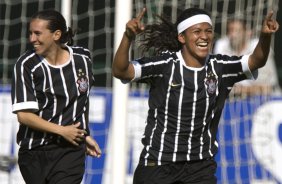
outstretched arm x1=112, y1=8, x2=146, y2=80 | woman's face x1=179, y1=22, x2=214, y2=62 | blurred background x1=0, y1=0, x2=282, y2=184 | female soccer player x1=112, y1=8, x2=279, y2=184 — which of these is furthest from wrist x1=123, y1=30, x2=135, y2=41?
blurred background x1=0, y1=0, x2=282, y2=184

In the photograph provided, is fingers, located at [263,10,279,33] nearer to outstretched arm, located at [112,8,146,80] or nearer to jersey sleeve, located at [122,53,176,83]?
jersey sleeve, located at [122,53,176,83]

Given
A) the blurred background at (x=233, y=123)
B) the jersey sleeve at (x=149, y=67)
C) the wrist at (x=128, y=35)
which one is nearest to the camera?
the wrist at (x=128, y=35)

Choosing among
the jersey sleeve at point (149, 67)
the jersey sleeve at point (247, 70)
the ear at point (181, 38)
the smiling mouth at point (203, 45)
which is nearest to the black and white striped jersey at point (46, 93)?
→ the jersey sleeve at point (149, 67)

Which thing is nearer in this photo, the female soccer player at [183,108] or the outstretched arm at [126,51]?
the outstretched arm at [126,51]

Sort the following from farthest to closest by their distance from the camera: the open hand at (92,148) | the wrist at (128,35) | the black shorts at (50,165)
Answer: the open hand at (92,148) < the black shorts at (50,165) < the wrist at (128,35)

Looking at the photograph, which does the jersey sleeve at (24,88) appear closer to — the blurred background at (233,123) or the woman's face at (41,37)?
the woman's face at (41,37)

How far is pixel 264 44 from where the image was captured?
605cm

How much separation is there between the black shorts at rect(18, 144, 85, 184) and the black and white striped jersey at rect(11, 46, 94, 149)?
0.20ft

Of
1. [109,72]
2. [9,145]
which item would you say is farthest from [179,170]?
[109,72]

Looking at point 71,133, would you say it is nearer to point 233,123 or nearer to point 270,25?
point 270,25

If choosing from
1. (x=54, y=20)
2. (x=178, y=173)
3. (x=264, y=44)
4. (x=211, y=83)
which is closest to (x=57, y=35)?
(x=54, y=20)

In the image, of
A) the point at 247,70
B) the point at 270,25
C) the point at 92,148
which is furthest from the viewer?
the point at 92,148

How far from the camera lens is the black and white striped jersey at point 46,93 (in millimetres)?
6176

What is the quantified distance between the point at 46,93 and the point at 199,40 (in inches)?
43.0
